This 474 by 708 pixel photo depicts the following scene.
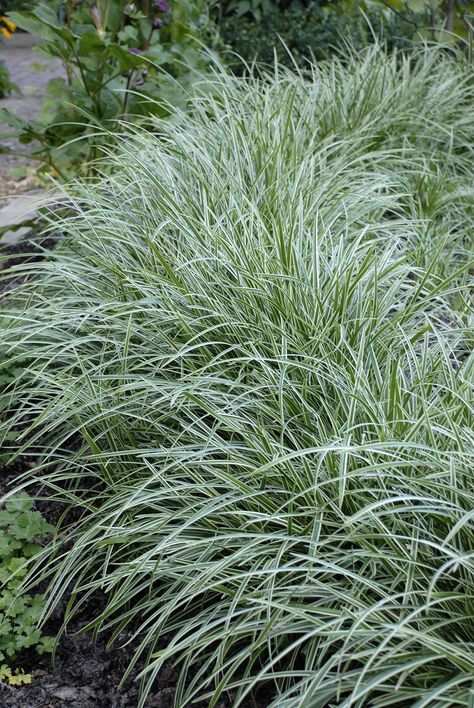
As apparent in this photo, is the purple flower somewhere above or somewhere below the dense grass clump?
above

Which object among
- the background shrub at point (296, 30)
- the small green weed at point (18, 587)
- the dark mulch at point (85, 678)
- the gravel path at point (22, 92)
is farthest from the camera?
the background shrub at point (296, 30)

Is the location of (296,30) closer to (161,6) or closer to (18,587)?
(161,6)

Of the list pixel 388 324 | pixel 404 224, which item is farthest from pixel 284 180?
pixel 388 324

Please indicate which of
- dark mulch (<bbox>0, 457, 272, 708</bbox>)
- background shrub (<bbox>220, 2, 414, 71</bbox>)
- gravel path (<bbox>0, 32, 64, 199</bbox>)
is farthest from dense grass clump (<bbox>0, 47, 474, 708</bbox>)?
background shrub (<bbox>220, 2, 414, 71</bbox>)

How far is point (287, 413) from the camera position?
204 centimetres

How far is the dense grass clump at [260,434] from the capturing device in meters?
1.55

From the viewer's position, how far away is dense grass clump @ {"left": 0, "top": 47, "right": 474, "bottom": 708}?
1549mm

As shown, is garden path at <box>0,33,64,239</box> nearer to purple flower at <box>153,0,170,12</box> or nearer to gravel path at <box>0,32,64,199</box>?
gravel path at <box>0,32,64,199</box>

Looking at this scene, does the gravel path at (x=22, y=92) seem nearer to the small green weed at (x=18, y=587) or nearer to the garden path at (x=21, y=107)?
the garden path at (x=21, y=107)

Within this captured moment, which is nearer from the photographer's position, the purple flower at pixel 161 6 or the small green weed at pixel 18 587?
the small green weed at pixel 18 587

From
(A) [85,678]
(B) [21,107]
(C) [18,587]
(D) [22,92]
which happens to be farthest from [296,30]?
(A) [85,678]

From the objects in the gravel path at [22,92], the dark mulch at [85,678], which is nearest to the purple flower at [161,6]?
the gravel path at [22,92]

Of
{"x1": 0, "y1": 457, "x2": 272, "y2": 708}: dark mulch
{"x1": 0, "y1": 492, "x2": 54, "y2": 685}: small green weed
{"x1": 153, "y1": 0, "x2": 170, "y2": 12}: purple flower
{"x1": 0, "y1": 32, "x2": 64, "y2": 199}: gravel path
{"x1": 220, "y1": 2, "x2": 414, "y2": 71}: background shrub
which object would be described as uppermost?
{"x1": 153, "y1": 0, "x2": 170, "y2": 12}: purple flower

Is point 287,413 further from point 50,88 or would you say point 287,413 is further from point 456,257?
point 50,88
